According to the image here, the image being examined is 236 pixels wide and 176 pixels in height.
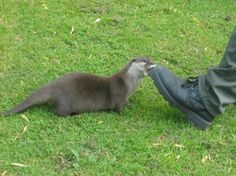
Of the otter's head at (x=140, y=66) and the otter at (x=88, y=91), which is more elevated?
the otter's head at (x=140, y=66)

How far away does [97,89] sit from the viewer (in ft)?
15.4

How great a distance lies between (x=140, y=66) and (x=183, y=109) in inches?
21.0

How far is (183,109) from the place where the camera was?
15.3ft

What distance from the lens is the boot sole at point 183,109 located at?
4602mm

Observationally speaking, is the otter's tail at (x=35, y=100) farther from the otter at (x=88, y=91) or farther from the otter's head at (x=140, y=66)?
the otter's head at (x=140, y=66)

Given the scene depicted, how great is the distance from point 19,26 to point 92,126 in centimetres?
201

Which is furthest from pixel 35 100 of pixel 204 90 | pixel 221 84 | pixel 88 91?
pixel 221 84

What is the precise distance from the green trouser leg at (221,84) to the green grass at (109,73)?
24 cm

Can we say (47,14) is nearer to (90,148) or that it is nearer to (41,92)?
(41,92)

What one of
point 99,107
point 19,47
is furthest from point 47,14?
point 99,107

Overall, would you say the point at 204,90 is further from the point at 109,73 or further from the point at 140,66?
the point at 109,73

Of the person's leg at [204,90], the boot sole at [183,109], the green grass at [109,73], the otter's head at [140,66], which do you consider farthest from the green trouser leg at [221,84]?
the otter's head at [140,66]

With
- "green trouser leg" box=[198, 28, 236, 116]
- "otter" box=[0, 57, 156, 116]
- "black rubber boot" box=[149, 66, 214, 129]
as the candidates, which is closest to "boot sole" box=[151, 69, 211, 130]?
"black rubber boot" box=[149, 66, 214, 129]

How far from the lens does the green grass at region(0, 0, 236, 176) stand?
4.13 m
